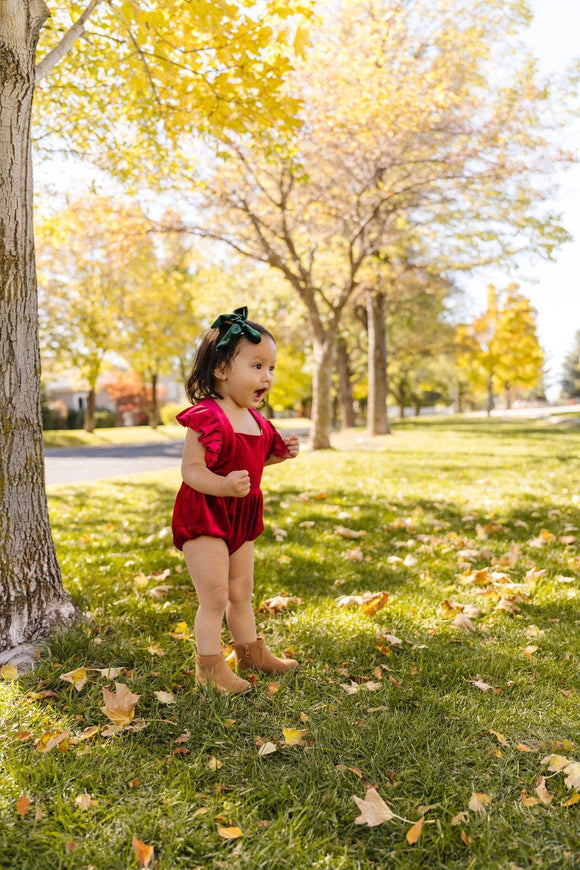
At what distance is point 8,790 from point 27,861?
1.15 feet

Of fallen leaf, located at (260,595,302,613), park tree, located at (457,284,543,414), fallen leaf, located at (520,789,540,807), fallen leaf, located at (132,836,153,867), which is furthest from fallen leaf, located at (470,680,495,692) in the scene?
park tree, located at (457,284,543,414)

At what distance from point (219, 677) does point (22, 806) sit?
0.97m

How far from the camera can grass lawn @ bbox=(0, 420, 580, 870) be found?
1.88 meters

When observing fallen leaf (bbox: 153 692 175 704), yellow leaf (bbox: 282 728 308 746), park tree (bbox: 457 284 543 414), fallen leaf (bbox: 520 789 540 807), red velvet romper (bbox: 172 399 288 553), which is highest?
park tree (bbox: 457 284 543 414)

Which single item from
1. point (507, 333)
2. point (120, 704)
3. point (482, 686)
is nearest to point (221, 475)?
point (120, 704)

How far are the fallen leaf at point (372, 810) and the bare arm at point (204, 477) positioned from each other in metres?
1.18

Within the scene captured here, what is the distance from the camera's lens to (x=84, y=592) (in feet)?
13.1

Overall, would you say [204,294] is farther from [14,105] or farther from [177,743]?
[177,743]

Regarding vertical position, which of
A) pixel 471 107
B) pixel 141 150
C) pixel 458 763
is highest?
pixel 471 107

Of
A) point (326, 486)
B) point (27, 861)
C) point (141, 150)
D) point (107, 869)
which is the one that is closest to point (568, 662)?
point (107, 869)

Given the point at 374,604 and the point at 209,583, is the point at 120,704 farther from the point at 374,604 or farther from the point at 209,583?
the point at 374,604

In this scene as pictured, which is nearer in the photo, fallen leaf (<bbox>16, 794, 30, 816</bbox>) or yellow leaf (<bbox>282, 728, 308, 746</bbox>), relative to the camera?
fallen leaf (<bbox>16, 794, 30, 816</bbox>)

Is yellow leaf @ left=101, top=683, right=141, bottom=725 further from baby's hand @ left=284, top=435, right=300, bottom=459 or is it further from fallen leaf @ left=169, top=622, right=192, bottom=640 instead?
baby's hand @ left=284, top=435, right=300, bottom=459

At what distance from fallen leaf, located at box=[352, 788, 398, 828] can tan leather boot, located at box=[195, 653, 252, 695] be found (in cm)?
85
